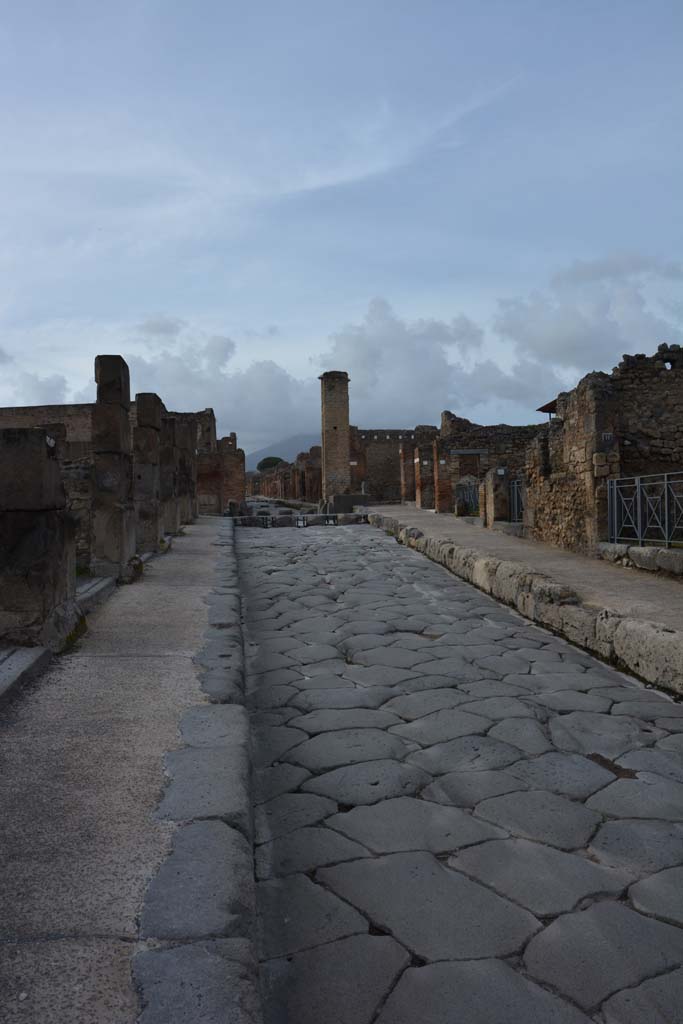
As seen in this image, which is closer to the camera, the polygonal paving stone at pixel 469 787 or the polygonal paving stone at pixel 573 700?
the polygonal paving stone at pixel 469 787

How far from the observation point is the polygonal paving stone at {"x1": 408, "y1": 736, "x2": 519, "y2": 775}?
303cm

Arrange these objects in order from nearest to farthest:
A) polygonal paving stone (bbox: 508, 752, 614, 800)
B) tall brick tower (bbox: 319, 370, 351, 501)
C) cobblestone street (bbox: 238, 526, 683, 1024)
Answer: cobblestone street (bbox: 238, 526, 683, 1024) < polygonal paving stone (bbox: 508, 752, 614, 800) < tall brick tower (bbox: 319, 370, 351, 501)

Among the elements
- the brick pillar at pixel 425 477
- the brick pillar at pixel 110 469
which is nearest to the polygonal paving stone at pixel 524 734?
the brick pillar at pixel 110 469

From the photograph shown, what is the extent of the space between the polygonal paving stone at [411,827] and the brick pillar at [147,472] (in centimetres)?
808

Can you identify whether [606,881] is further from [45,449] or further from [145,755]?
[45,449]

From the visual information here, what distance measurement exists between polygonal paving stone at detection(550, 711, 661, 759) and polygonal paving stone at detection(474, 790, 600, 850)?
602mm

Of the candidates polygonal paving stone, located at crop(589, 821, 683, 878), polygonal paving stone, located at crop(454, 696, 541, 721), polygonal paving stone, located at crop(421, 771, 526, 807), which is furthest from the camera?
polygonal paving stone, located at crop(454, 696, 541, 721)

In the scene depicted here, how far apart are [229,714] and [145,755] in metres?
0.58

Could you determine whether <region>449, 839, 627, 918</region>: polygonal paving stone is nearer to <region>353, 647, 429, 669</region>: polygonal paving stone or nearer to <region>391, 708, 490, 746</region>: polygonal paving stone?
<region>391, 708, 490, 746</region>: polygonal paving stone

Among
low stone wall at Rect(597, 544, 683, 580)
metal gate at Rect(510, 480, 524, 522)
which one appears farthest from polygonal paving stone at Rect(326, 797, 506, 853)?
metal gate at Rect(510, 480, 524, 522)

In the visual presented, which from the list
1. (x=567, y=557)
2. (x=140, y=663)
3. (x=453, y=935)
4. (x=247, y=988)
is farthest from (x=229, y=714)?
(x=567, y=557)

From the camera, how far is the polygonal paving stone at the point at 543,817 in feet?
7.98

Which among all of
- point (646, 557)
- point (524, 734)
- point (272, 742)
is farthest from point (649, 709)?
point (646, 557)

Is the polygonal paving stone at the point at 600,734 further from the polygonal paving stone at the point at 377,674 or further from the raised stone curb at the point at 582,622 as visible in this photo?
the polygonal paving stone at the point at 377,674
